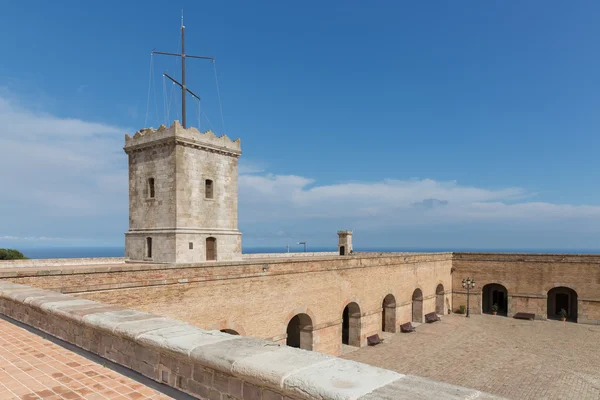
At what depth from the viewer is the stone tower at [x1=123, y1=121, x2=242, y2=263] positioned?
18.6 metres

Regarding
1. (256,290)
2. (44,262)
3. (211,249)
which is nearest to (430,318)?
(211,249)

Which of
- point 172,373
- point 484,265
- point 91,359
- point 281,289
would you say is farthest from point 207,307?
point 484,265

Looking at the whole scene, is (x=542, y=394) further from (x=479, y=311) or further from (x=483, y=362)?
(x=479, y=311)

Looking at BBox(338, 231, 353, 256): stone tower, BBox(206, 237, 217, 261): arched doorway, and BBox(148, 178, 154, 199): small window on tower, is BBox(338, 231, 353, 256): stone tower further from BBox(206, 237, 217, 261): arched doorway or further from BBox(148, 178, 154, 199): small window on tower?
BBox(148, 178, 154, 199): small window on tower

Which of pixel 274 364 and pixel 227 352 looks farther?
pixel 227 352

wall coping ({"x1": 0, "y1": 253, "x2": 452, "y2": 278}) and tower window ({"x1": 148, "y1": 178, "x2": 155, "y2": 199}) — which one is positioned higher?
tower window ({"x1": 148, "y1": 178, "x2": 155, "y2": 199})

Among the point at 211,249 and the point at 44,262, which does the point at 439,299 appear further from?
the point at 44,262

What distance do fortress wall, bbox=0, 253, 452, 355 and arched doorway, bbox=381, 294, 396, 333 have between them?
45 cm

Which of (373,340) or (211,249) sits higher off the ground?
(211,249)

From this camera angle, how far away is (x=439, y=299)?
29.7 meters

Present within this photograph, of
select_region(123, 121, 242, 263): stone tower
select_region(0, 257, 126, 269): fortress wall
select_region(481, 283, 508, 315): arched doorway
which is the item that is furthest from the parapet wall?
select_region(481, 283, 508, 315): arched doorway

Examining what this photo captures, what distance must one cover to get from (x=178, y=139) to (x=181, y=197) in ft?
8.95

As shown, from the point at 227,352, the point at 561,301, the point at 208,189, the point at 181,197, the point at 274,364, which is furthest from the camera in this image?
the point at 561,301

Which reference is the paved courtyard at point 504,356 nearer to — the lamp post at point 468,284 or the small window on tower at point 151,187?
the lamp post at point 468,284
